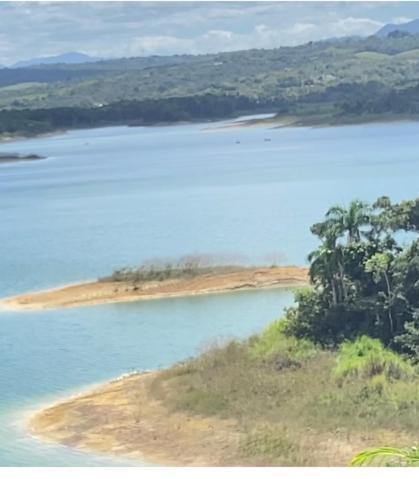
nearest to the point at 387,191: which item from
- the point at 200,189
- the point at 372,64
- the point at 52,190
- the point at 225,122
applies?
the point at 200,189

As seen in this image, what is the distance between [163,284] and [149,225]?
8.98m

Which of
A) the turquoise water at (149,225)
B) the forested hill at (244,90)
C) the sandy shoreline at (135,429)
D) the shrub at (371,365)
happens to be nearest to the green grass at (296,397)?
the shrub at (371,365)

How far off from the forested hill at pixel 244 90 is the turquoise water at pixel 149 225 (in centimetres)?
350

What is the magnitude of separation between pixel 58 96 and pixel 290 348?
73.0 meters

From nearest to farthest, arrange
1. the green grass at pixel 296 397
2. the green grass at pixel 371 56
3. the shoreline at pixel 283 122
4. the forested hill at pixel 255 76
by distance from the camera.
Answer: the green grass at pixel 296 397 < the shoreline at pixel 283 122 < the forested hill at pixel 255 76 < the green grass at pixel 371 56

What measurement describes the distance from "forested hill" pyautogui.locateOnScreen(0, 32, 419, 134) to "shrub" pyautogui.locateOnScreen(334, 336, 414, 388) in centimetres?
4819

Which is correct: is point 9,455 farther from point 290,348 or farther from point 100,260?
point 100,260

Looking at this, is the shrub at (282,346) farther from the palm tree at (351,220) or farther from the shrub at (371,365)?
the palm tree at (351,220)

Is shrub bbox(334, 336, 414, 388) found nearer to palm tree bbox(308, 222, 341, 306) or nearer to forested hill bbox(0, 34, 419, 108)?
palm tree bbox(308, 222, 341, 306)

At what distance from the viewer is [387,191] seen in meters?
28.0

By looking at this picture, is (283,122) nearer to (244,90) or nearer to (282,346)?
(244,90)

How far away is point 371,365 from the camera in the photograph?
950 centimetres

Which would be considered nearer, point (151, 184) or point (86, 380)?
point (86, 380)

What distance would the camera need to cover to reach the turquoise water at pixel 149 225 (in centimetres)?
1239
